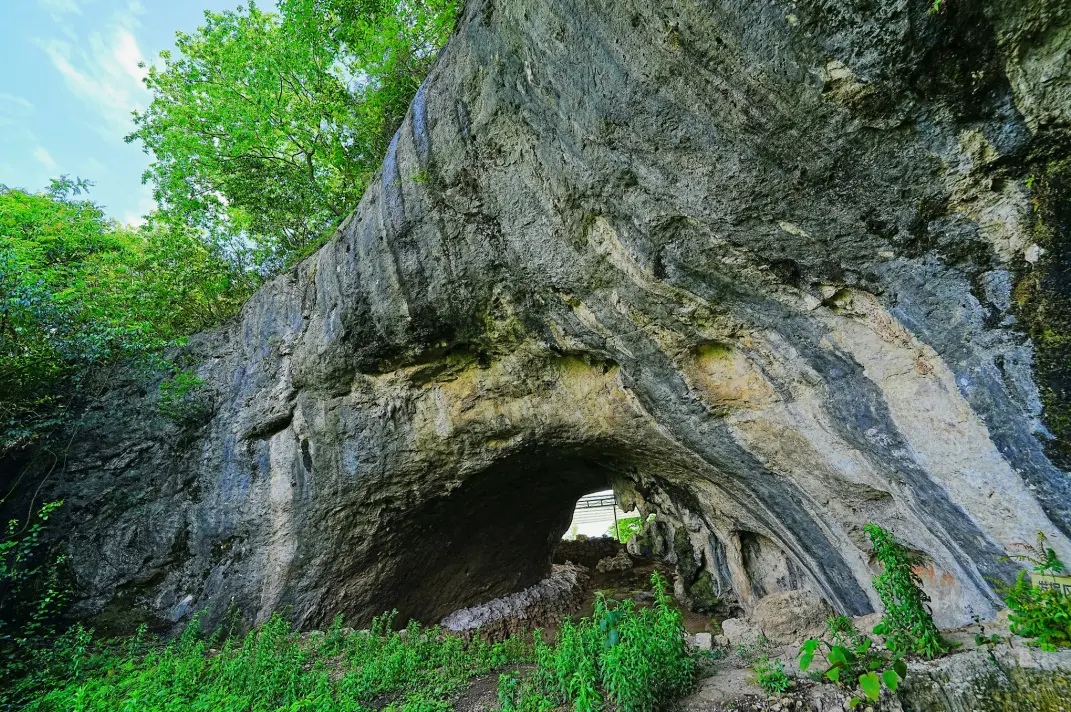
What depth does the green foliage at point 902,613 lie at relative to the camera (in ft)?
11.5

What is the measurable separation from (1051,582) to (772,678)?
1963 mm

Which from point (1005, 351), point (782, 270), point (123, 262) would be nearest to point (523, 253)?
point (782, 270)

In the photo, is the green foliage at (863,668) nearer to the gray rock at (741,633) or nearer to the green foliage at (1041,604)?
the green foliage at (1041,604)

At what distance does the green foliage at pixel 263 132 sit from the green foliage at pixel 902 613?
9748mm

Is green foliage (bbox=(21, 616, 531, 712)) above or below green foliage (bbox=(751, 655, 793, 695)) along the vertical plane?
below

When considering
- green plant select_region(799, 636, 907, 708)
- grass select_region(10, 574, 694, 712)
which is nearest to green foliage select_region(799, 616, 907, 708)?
green plant select_region(799, 636, 907, 708)

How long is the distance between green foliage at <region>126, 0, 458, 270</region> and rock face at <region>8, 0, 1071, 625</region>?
9.26ft

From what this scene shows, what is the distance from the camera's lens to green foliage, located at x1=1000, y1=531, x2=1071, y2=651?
295 cm

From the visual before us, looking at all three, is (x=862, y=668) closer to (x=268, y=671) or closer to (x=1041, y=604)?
(x=1041, y=604)

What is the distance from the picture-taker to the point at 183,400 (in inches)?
315

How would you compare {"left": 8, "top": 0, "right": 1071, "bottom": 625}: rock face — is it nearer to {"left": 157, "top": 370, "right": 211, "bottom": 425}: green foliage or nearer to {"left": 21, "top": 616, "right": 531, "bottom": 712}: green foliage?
{"left": 157, "top": 370, "right": 211, "bottom": 425}: green foliage

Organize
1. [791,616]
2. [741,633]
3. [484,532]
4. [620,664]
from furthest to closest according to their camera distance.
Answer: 1. [484,532]
2. [791,616]
3. [741,633]
4. [620,664]

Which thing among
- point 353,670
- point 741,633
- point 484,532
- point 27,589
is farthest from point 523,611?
point 27,589

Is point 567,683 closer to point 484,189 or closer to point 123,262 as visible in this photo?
point 484,189
